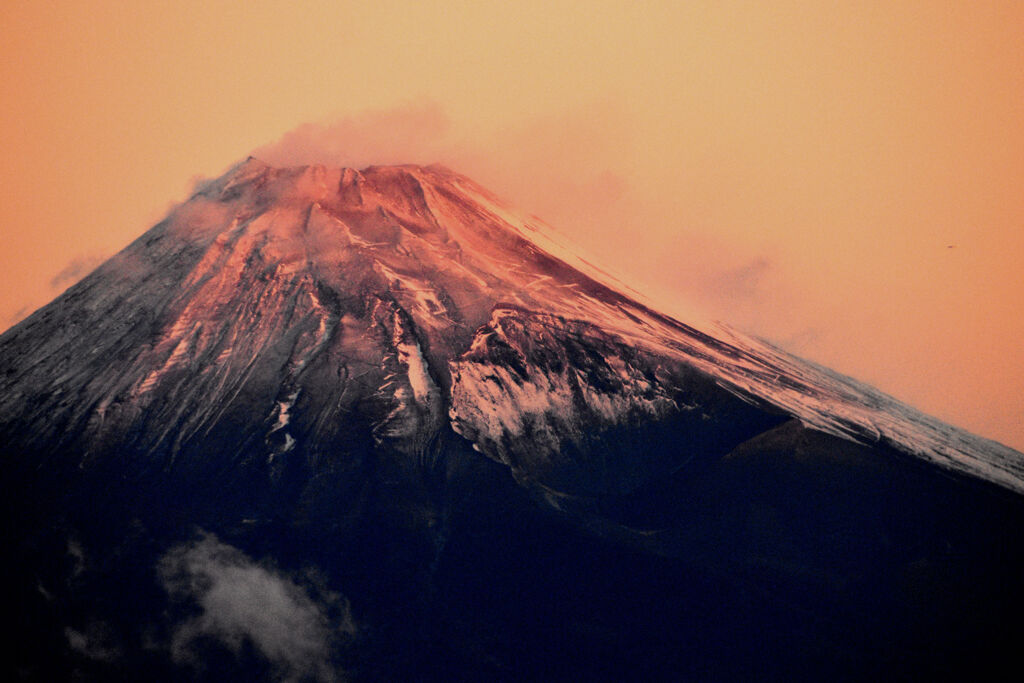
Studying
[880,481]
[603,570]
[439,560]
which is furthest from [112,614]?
[880,481]

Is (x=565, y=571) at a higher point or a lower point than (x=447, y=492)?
lower

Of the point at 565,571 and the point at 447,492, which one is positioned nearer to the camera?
the point at 565,571

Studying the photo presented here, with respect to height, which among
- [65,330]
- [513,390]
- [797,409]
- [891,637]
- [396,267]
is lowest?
[891,637]

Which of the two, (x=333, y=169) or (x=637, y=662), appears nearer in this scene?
(x=637, y=662)

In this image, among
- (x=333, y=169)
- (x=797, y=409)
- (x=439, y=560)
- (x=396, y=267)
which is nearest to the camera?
(x=439, y=560)

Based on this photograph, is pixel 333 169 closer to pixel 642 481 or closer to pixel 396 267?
pixel 396 267

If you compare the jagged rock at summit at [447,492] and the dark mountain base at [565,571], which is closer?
the dark mountain base at [565,571]
